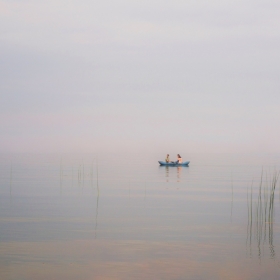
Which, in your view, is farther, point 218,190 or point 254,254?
point 218,190

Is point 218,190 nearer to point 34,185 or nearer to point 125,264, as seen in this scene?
point 34,185

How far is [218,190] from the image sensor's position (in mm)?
32156

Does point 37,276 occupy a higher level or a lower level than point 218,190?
lower

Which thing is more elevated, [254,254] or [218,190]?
[218,190]

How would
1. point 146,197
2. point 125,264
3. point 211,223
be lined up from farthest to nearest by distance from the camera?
point 146,197 < point 211,223 < point 125,264

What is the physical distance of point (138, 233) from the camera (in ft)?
55.8

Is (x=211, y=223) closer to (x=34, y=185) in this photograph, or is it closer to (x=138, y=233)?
(x=138, y=233)

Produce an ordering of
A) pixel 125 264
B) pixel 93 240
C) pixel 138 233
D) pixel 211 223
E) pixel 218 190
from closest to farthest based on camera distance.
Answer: pixel 125 264, pixel 93 240, pixel 138 233, pixel 211 223, pixel 218 190

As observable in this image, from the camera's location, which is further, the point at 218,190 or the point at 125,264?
the point at 218,190

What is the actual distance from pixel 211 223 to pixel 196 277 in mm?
7652

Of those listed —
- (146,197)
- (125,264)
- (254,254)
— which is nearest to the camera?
(125,264)

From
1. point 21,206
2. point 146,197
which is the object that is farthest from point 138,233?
point 146,197

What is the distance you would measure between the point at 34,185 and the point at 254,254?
2207cm

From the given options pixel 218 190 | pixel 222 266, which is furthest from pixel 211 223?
pixel 218 190
